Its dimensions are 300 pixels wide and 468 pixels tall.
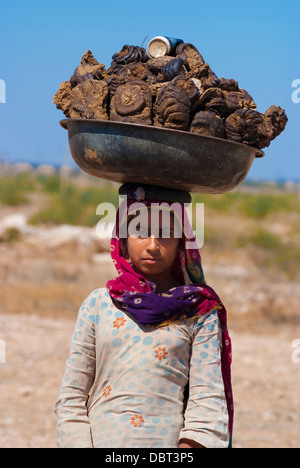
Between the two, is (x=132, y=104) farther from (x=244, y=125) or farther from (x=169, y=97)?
(x=244, y=125)

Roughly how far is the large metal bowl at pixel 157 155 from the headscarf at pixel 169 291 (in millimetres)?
127

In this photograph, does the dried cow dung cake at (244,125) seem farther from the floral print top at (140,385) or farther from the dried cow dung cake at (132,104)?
the floral print top at (140,385)

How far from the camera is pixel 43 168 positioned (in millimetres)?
106188

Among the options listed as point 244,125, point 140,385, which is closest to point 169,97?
point 244,125

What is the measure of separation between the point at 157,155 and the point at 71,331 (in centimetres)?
675

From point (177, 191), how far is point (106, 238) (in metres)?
13.1

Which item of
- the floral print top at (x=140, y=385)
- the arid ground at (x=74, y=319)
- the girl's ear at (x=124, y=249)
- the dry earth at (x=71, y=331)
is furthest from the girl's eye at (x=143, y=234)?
the dry earth at (x=71, y=331)

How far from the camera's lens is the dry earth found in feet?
19.6

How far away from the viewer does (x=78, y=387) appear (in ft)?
8.27

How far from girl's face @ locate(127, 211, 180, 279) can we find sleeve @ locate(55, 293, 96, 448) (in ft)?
0.83

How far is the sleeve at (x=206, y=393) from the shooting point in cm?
241

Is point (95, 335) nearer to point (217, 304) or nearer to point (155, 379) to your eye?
point (155, 379)

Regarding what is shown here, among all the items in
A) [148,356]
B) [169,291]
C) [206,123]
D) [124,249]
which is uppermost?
[206,123]

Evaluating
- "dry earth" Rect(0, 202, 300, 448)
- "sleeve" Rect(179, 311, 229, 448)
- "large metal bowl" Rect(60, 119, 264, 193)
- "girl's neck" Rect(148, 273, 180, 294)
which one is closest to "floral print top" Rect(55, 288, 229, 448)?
"sleeve" Rect(179, 311, 229, 448)
